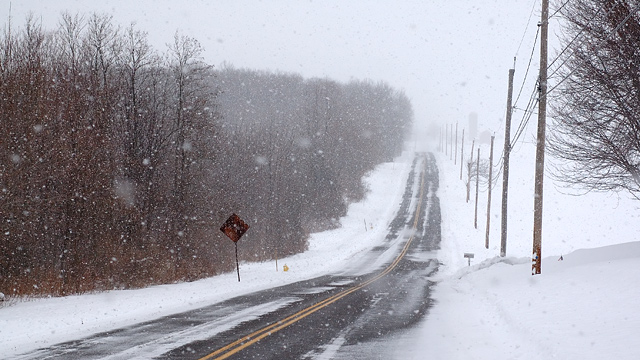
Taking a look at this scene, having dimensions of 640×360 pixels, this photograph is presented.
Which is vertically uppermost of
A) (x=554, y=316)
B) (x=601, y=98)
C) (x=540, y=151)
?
(x=601, y=98)

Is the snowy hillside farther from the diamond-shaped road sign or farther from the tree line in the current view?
the tree line

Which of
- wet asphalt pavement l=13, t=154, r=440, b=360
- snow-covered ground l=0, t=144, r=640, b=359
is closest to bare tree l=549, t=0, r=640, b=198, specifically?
snow-covered ground l=0, t=144, r=640, b=359

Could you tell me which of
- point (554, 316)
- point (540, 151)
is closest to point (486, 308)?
point (554, 316)

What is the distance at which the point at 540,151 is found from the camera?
47.9 ft

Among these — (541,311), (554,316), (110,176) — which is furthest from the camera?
(110,176)

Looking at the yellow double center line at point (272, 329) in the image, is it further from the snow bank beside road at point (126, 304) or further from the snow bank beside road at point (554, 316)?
the snow bank beside road at point (126, 304)

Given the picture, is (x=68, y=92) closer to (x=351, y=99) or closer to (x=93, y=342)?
(x=93, y=342)

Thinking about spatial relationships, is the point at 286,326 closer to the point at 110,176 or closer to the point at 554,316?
the point at 554,316

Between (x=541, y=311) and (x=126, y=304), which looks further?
(x=126, y=304)

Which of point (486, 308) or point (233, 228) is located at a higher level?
point (233, 228)

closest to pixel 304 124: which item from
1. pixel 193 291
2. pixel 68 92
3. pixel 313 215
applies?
pixel 313 215

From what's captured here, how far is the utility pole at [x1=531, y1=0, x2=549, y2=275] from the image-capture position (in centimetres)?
1459

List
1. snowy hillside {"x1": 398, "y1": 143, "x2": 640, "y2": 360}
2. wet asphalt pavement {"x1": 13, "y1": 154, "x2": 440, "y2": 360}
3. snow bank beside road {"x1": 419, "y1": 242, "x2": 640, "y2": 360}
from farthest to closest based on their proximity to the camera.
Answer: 1. wet asphalt pavement {"x1": 13, "y1": 154, "x2": 440, "y2": 360}
2. snowy hillside {"x1": 398, "y1": 143, "x2": 640, "y2": 360}
3. snow bank beside road {"x1": 419, "y1": 242, "x2": 640, "y2": 360}

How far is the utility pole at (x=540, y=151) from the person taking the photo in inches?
575
